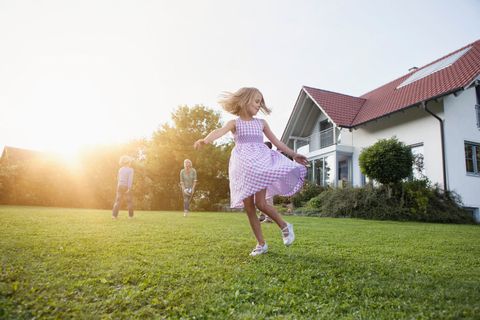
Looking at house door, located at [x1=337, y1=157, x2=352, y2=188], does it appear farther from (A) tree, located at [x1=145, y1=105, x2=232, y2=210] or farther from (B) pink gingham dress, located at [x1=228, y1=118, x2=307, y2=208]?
(B) pink gingham dress, located at [x1=228, y1=118, x2=307, y2=208]

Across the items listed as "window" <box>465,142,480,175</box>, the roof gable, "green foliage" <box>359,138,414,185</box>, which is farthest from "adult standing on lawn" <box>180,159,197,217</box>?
"window" <box>465,142,480,175</box>

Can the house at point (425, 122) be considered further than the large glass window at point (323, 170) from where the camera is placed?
No

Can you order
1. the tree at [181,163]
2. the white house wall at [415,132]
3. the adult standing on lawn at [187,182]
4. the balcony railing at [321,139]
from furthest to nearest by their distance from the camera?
the tree at [181,163]
the balcony railing at [321,139]
the white house wall at [415,132]
the adult standing on lawn at [187,182]

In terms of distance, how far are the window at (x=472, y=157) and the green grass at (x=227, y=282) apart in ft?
39.4

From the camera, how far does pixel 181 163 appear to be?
71.1 feet

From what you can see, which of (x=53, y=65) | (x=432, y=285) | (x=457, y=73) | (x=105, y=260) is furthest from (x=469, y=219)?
(x=53, y=65)

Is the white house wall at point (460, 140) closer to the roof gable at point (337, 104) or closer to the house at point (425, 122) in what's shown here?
the house at point (425, 122)

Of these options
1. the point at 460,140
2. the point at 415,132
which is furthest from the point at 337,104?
the point at 460,140

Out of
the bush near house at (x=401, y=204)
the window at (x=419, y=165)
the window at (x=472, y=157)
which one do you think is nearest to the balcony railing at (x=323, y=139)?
the window at (x=419, y=165)

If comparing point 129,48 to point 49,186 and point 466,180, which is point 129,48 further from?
point 466,180

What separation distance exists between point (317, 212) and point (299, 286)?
10.7 meters

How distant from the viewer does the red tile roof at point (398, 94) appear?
12719mm

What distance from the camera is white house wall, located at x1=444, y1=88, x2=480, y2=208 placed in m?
12.6

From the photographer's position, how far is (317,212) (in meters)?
12.4
